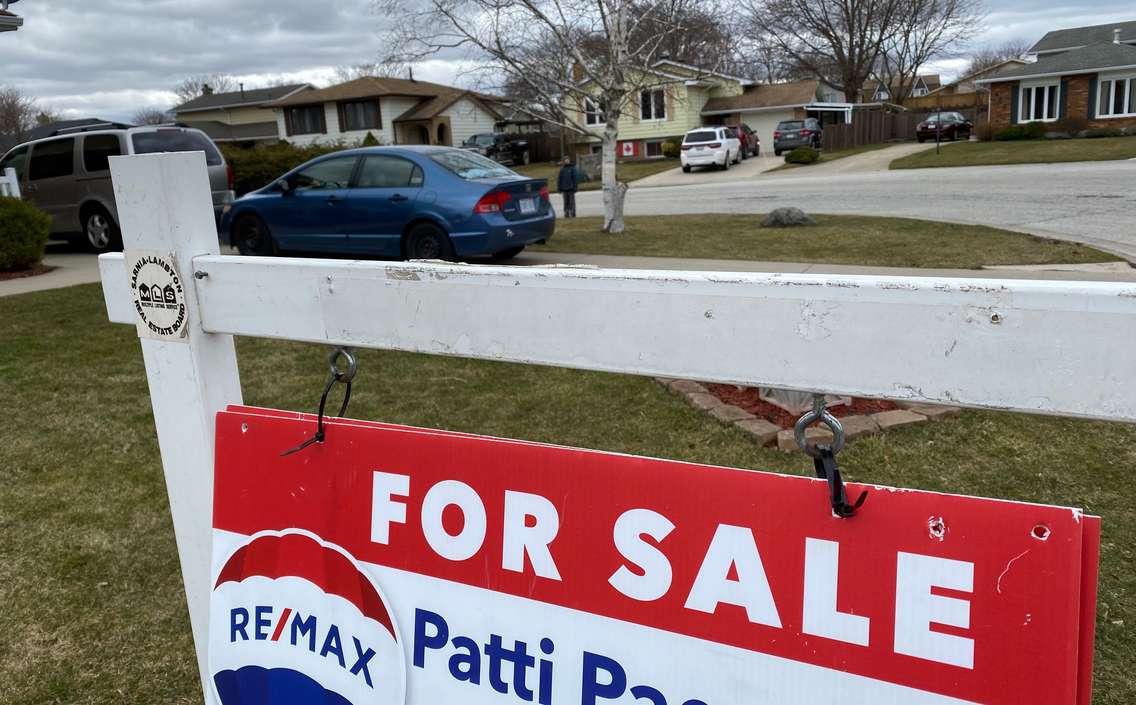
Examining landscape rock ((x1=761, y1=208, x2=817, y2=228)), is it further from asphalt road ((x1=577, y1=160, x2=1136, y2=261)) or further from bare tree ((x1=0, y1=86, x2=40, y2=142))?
bare tree ((x1=0, y1=86, x2=40, y2=142))

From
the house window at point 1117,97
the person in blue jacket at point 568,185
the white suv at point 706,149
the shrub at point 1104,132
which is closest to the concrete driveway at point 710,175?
the white suv at point 706,149

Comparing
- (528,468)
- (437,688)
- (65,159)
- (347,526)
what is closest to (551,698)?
(437,688)

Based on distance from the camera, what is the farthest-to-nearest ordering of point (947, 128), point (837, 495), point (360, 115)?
point (360, 115) → point (947, 128) → point (837, 495)

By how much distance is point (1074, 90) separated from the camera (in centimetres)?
4091

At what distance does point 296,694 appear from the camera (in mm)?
1556

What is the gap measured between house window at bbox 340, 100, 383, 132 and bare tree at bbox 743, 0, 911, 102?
72.7 feet

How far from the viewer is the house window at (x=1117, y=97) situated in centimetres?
3953

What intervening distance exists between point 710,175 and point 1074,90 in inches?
768

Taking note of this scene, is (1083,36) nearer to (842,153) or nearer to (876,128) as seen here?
(876,128)

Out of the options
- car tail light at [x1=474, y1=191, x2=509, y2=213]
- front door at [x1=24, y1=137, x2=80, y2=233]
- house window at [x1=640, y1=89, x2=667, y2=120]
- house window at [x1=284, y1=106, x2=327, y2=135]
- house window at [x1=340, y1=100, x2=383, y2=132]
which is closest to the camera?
car tail light at [x1=474, y1=191, x2=509, y2=213]

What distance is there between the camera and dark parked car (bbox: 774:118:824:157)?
43.2m

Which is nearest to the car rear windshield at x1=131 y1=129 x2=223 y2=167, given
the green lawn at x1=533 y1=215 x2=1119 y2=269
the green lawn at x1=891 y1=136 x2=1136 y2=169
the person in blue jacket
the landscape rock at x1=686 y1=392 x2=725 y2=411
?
the green lawn at x1=533 y1=215 x2=1119 y2=269

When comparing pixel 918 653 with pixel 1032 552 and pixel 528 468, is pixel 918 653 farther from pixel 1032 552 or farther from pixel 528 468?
pixel 528 468

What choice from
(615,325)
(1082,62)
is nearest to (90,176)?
(615,325)
